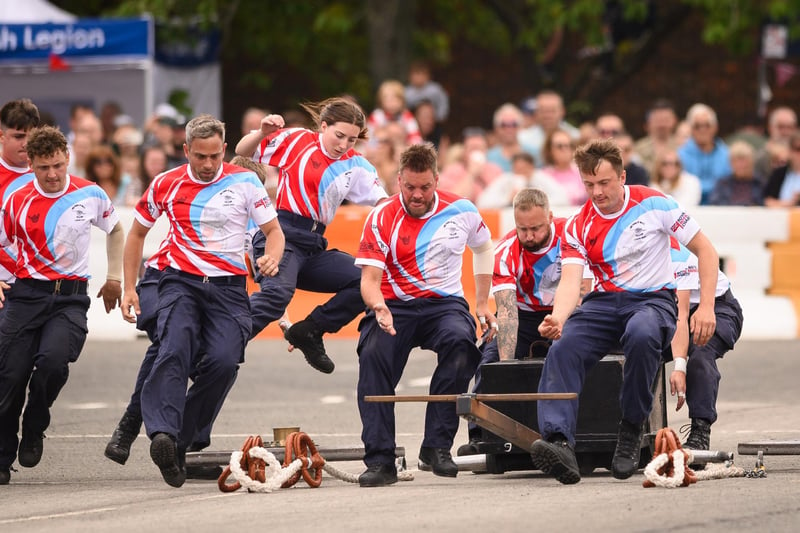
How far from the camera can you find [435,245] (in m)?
10.6

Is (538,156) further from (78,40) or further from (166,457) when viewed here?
(166,457)

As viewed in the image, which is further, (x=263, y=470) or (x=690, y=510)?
(x=263, y=470)

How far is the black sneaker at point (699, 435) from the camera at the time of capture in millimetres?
10938

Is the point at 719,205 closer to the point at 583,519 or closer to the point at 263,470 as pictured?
the point at 263,470

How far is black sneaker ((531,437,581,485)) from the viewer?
9844 millimetres

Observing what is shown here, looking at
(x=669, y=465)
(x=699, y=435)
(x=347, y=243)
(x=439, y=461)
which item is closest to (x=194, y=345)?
(x=439, y=461)

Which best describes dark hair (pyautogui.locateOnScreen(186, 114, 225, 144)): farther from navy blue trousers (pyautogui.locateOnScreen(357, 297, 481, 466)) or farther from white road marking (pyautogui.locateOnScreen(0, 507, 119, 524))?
white road marking (pyautogui.locateOnScreen(0, 507, 119, 524))

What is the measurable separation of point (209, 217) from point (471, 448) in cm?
213

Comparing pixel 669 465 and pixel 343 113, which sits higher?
pixel 343 113

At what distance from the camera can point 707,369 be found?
36.3 ft

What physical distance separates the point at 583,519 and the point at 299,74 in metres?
23.6

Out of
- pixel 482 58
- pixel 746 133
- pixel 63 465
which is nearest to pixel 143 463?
pixel 63 465

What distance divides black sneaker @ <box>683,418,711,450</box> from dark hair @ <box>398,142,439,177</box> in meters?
2.27

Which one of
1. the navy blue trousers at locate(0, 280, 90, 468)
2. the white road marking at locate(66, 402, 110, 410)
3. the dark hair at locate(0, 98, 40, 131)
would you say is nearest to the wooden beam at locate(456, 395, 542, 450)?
the navy blue trousers at locate(0, 280, 90, 468)
